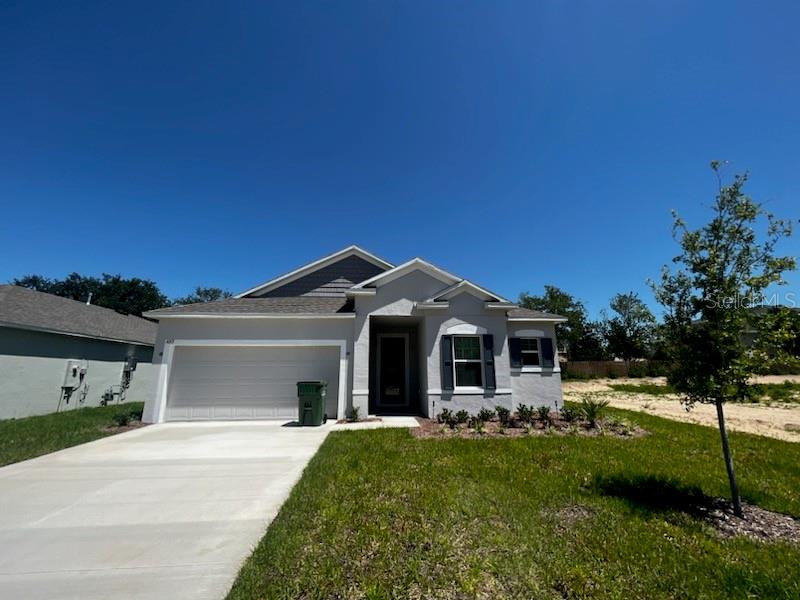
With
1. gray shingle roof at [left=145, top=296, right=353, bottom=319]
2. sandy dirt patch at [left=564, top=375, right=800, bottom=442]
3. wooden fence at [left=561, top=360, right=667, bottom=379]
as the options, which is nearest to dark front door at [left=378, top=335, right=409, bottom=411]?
gray shingle roof at [left=145, top=296, right=353, bottom=319]

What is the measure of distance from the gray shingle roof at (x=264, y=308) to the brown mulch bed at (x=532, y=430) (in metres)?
4.83

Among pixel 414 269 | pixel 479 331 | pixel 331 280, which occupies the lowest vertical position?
pixel 479 331

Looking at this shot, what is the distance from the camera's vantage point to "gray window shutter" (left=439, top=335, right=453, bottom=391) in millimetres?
10227

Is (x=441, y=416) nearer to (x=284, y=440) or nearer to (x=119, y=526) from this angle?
(x=284, y=440)

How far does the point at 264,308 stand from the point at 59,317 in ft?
33.5

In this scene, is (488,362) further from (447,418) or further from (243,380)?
(243,380)

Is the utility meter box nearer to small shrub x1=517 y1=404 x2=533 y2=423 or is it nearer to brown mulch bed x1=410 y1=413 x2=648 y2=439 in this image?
brown mulch bed x1=410 y1=413 x2=648 y2=439

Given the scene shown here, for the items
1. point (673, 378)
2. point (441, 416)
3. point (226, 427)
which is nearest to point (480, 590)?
point (673, 378)

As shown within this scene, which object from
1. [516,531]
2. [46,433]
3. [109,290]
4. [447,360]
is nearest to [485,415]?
[447,360]

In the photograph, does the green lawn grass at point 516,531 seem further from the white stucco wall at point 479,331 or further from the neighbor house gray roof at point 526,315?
the neighbor house gray roof at point 526,315

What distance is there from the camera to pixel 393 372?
12633 millimetres

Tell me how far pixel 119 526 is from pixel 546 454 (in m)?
6.55

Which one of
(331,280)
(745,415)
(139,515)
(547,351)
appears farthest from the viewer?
(331,280)

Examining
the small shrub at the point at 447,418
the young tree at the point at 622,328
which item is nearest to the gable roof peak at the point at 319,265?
the small shrub at the point at 447,418
